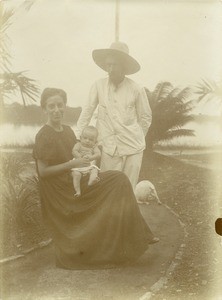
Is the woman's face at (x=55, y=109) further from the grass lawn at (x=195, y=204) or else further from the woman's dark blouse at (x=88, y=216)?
the grass lawn at (x=195, y=204)

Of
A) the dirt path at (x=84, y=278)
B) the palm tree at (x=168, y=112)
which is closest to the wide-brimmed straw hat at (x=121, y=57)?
the palm tree at (x=168, y=112)

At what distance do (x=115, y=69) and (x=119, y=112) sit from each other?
30cm

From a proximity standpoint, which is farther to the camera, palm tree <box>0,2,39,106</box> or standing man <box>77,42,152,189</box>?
palm tree <box>0,2,39,106</box>

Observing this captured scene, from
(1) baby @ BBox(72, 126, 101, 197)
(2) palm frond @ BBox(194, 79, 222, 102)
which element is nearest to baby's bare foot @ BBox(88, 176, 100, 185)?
(1) baby @ BBox(72, 126, 101, 197)

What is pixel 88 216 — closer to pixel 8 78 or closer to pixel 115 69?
pixel 115 69

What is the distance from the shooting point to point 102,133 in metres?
3.48

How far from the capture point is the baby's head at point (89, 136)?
341cm

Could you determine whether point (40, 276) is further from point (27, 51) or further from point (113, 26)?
point (113, 26)

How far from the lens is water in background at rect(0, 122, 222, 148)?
353 cm

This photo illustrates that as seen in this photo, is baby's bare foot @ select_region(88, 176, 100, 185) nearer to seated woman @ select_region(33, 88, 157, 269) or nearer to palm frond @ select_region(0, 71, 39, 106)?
seated woman @ select_region(33, 88, 157, 269)

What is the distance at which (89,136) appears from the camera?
11.2ft

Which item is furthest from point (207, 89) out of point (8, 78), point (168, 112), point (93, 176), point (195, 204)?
point (8, 78)

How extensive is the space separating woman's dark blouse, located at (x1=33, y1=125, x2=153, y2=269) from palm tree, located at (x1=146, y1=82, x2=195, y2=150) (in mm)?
421

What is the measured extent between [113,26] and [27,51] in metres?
0.65
